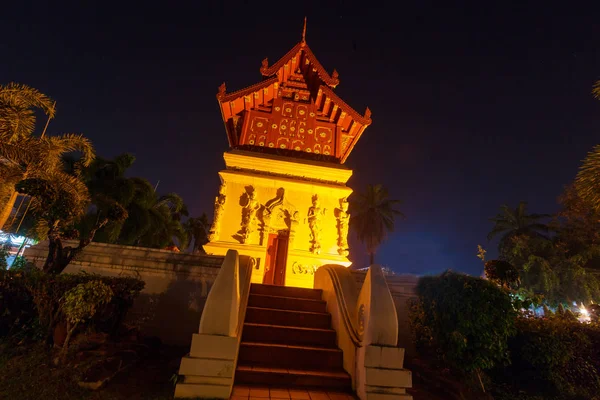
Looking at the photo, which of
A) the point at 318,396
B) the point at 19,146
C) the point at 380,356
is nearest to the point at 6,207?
the point at 19,146

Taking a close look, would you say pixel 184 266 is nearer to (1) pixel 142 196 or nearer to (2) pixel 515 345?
(2) pixel 515 345

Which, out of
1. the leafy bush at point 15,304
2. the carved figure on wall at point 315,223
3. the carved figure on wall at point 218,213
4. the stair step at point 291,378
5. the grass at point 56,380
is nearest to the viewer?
the grass at point 56,380

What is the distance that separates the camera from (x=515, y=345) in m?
6.28

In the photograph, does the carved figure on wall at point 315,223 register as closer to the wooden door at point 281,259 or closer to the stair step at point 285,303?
the wooden door at point 281,259

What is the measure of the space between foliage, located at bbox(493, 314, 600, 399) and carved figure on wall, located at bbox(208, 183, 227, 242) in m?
9.81

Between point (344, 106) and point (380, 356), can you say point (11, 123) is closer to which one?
point (380, 356)

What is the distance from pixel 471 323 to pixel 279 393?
11.6 ft

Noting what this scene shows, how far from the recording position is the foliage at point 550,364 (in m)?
5.97

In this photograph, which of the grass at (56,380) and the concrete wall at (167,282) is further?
the concrete wall at (167,282)

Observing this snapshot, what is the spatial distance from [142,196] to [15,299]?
14488 mm

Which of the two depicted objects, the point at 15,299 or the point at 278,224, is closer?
the point at 15,299

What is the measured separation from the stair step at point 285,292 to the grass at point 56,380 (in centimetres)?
263

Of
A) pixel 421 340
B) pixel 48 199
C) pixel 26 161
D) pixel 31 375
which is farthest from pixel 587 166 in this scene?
pixel 26 161

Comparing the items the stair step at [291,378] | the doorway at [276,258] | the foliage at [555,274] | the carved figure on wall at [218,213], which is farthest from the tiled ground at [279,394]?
the foliage at [555,274]
